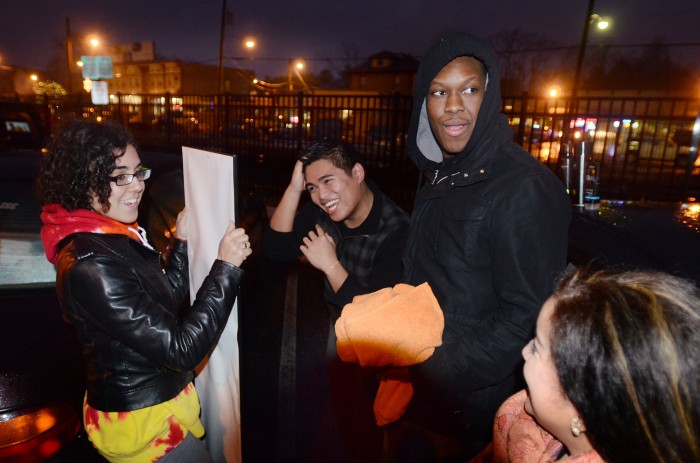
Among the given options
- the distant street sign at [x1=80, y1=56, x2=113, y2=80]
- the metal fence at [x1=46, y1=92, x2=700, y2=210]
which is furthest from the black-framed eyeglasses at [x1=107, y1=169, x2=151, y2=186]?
the distant street sign at [x1=80, y1=56, x2=113, y2=80]

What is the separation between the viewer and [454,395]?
69.0 inches

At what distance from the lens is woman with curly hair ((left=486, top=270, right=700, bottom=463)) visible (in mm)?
884

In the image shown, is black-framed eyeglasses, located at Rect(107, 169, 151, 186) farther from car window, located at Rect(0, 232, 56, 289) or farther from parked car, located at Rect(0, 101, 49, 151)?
parked car, located at Rect(0, 101, 49, 151)

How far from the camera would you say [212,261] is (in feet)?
6.55

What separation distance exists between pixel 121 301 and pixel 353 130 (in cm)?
804

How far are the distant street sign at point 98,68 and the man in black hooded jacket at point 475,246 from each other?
1871 cm

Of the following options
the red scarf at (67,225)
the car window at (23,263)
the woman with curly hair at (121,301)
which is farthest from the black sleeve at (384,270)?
the car window at (23,263)

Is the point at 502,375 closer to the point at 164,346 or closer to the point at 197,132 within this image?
the point at 164,346

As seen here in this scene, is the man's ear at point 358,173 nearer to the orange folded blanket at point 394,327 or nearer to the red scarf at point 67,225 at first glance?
the orange folded blanket at point 394,327

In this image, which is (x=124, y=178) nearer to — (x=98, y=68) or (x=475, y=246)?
(x=475, y=246)

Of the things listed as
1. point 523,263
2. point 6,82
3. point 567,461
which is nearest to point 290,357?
point 523,263

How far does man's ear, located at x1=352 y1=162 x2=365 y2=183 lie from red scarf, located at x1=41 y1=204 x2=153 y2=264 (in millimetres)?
1257

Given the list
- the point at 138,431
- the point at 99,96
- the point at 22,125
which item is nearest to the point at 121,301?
the point at 138,431

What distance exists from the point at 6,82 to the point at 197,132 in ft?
211
